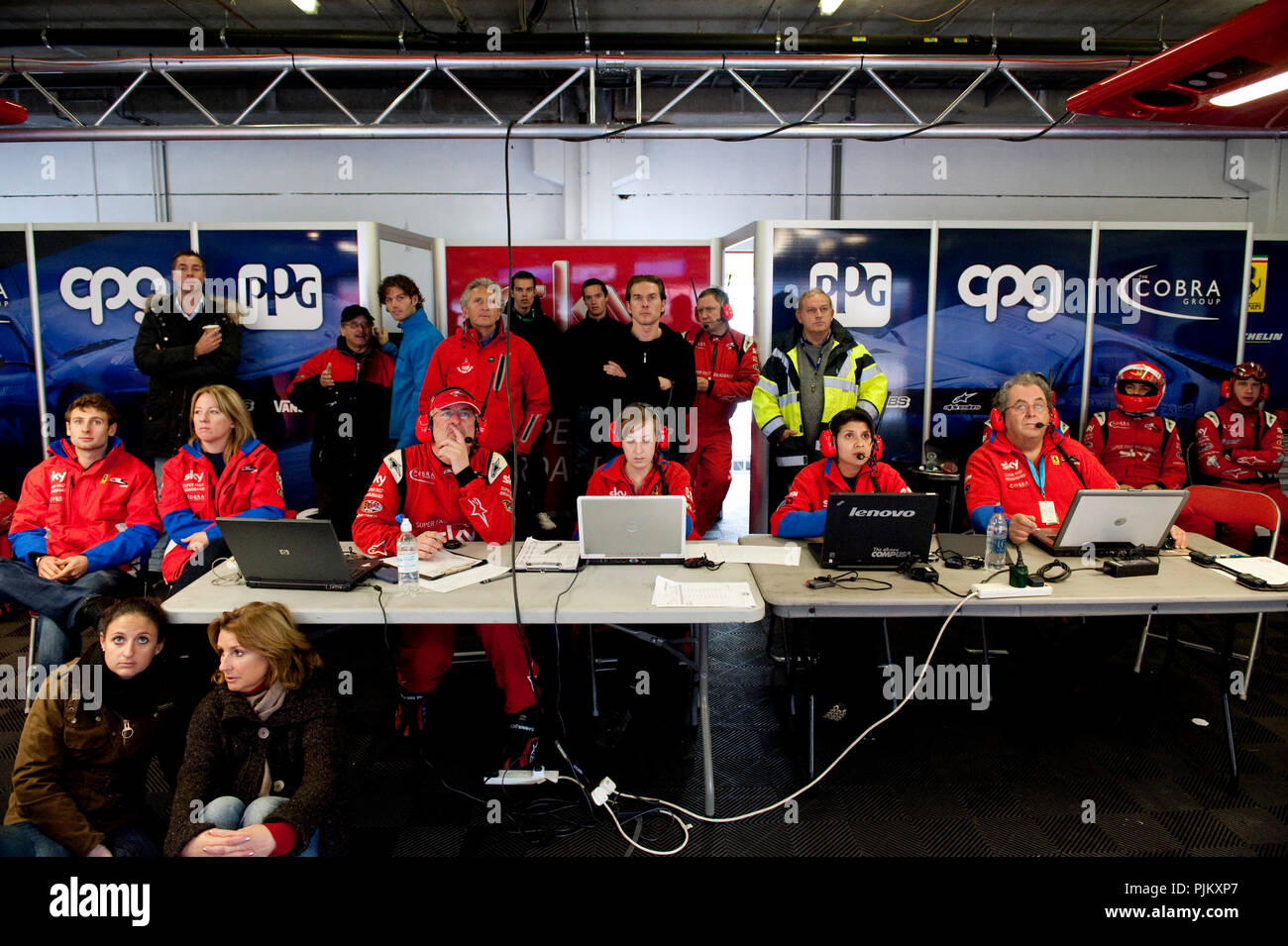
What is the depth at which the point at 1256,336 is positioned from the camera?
19.4ft

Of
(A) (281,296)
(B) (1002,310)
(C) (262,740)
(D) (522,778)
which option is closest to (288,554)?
(C) (262,740)

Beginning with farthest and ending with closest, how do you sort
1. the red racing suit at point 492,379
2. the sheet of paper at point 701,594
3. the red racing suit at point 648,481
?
the red racing suit at point 492,379 → the red racing suit at point 648,481 → the sheet of paper at point 701,594

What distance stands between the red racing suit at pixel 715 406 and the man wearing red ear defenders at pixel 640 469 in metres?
1.64

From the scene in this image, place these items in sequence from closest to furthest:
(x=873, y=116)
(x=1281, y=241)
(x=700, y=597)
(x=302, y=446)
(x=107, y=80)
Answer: (x=700, y=597), (x=302, y=446), (x=1281, y=241), (x=107, y=80), (x=873, y=116)

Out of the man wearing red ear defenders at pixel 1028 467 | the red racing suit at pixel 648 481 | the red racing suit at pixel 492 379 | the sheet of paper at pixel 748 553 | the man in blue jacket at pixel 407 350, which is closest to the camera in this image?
the sheet of paper at pixel 748 553

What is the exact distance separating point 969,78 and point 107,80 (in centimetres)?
745

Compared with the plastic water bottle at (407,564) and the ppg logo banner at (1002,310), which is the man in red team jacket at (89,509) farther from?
the ppg logo banner at (1002,310)

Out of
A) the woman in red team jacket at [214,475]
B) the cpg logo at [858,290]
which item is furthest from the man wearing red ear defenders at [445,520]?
the cpg logo at [858,290]

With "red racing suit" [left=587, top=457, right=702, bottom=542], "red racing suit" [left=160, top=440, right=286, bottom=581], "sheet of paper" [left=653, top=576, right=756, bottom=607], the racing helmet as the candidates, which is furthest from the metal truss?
"sheet of paper" [left=653, top=576, right=756, bottom=607]

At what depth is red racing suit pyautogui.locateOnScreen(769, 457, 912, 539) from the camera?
3121 millimetres

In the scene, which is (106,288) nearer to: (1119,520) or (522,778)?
(522,778)

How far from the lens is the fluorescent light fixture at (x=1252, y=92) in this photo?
1.72 metres

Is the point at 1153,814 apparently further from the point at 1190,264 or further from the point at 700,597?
the point at 1190,264
